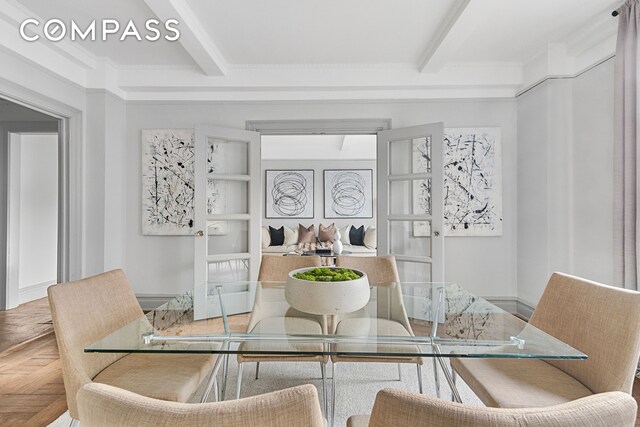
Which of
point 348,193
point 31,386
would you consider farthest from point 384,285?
point 348,193

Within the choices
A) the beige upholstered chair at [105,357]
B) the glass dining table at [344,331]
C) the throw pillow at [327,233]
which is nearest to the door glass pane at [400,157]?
the glass dining table at [344,331]

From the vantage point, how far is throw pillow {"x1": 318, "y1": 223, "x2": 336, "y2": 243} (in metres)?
6.34

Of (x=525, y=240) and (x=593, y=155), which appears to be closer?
(x=593, y=155)

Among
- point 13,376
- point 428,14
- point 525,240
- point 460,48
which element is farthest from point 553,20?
point 13,376

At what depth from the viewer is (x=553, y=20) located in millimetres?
2645

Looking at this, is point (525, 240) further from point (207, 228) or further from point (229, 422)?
point (229, 422)

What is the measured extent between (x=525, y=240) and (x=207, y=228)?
310 centimetres

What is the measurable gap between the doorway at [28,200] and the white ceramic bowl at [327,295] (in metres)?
3.19

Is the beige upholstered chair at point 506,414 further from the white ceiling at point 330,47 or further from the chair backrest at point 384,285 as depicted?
the white ceiling at point 330,47

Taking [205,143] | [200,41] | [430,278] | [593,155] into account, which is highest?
[200,41]

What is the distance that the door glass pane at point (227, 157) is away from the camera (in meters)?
3.48

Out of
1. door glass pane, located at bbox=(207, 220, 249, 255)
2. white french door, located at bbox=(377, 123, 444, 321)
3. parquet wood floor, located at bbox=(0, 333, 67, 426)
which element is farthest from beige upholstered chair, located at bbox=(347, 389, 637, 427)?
door glass pane, located at bbox=(207, 220, 249, 255)

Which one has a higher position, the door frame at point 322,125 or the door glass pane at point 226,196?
the door frame at point 322,125

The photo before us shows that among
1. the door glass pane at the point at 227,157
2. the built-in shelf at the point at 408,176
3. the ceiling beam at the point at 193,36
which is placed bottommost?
the built-in shelf at the point at 408,176
